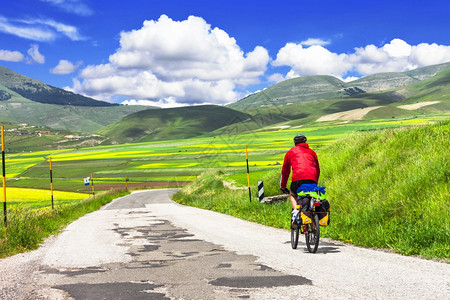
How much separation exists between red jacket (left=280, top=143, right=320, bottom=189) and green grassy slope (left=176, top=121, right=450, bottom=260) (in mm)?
2160

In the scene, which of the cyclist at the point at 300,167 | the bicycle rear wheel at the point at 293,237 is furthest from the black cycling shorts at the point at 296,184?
the bicycle rear wheel at the point at 293,237

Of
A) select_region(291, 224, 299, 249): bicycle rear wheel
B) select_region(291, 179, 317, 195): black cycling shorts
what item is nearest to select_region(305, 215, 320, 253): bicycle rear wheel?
select_region(291, 224, 299, 249): bicycle rear wheel

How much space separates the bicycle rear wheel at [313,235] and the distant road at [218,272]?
194 millimetres

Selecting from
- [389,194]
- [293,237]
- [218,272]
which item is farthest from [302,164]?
[389,194]

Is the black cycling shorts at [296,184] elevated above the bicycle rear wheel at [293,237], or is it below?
above

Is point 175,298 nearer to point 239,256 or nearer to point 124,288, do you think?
point 124,288

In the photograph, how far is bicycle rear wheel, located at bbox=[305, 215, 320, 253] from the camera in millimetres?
8383

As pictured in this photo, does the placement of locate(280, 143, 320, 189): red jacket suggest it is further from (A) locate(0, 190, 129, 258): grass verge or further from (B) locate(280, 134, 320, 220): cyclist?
(A) locate(0, 190, 129, 258): grass verge

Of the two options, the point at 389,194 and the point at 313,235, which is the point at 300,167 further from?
the point at 389,194

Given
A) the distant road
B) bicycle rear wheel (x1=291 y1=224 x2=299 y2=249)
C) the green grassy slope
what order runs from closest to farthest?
the distant road
the green grassy slope
bicycle rear wheel (x1=291 y1=224 x2=299 y2=249)

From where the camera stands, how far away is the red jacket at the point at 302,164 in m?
8.91

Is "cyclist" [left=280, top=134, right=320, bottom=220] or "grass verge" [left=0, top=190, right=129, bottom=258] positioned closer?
"cyclist" [left=280, top=134, right=320, bottom=220]

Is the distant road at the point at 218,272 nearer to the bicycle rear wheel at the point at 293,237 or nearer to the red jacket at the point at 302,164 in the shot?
the bicycle rear wheel at the point at 293,237

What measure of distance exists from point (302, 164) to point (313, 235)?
Answer: 1592 millimetres
